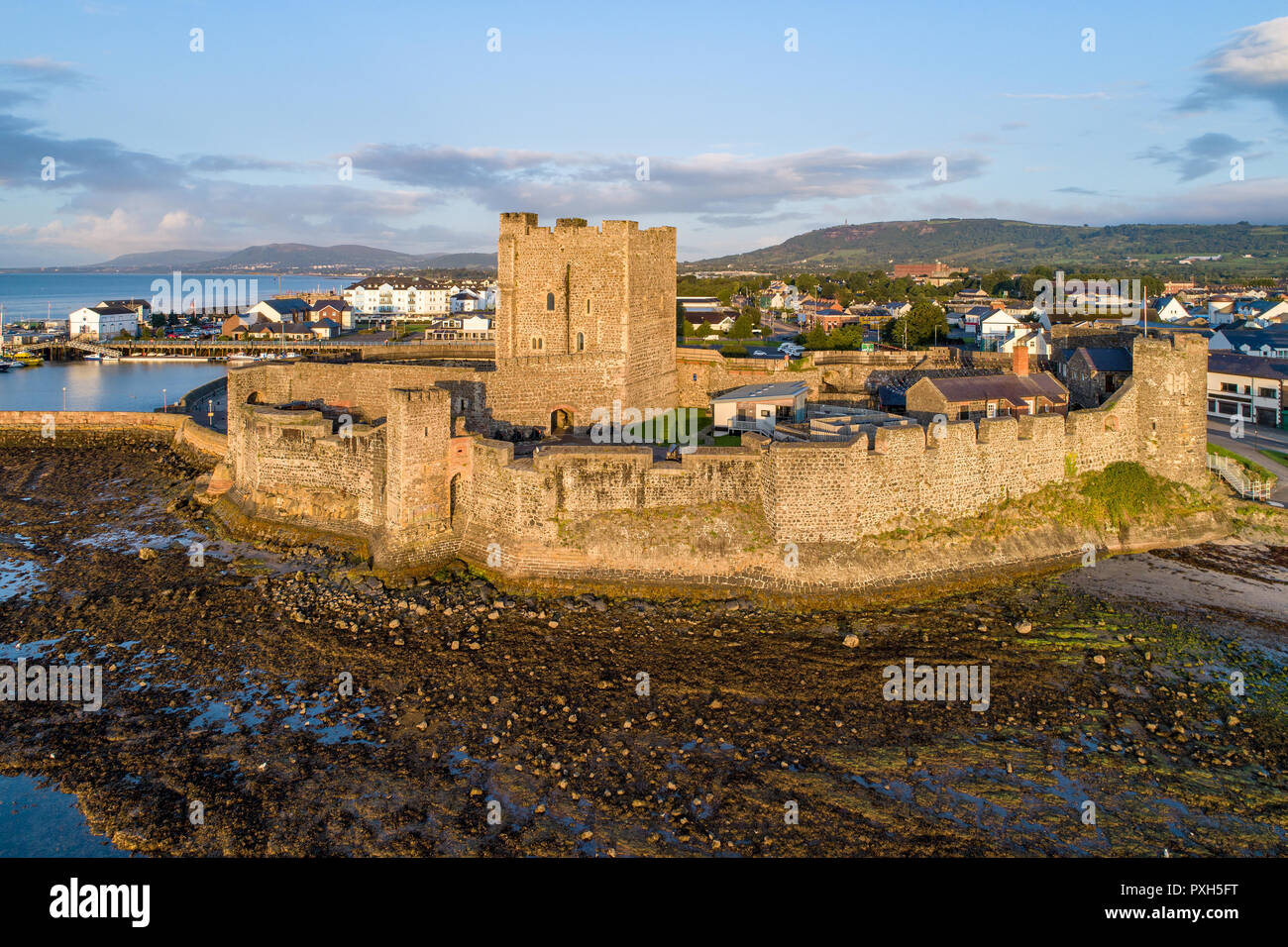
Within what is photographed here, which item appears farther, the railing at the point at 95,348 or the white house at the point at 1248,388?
the railing at the point at 95,348

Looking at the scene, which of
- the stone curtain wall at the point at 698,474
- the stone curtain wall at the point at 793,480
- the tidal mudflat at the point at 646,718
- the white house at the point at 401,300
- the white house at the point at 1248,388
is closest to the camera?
the tidal mudflat at the point at 646,718

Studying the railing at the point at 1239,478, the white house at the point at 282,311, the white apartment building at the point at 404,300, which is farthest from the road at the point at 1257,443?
the white apartment building at the point at 404,300

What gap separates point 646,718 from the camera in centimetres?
1255

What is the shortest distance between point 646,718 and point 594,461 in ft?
21.6

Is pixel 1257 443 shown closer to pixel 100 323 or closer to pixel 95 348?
pixel 95 348

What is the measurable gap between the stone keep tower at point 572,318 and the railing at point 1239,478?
14988 millimetres

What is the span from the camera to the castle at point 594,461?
690 inches

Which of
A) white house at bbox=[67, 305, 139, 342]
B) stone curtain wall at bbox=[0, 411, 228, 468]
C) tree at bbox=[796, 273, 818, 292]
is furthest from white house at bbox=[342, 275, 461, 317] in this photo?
stone curtain wall at bbox=[0, 411, 228, 468]

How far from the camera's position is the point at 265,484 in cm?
Result: 2234

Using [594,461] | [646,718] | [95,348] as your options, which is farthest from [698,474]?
[95,348]

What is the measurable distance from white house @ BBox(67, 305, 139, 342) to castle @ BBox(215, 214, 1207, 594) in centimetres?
6209

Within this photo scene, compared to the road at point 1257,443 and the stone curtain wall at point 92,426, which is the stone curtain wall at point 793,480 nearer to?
the road at point 1257,443

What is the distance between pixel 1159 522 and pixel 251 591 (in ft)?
62.8
